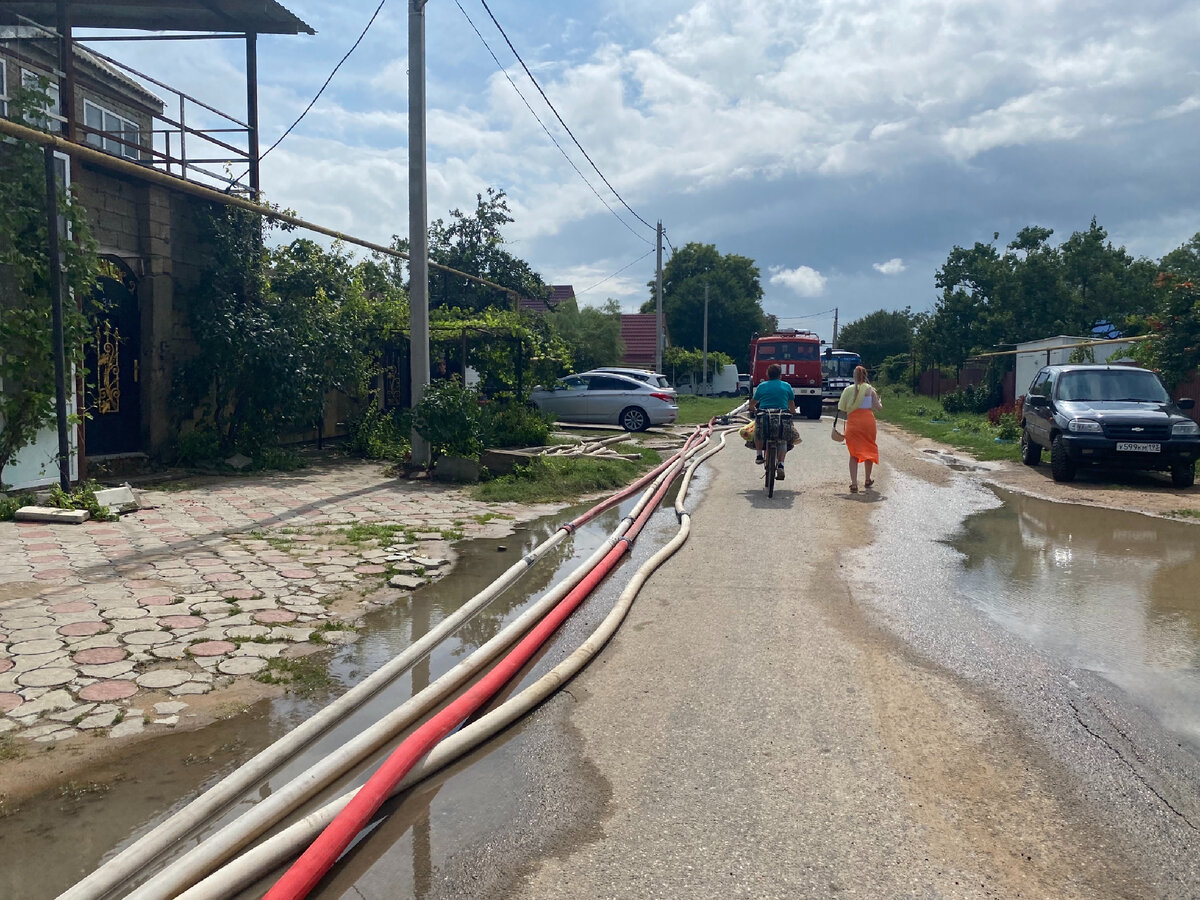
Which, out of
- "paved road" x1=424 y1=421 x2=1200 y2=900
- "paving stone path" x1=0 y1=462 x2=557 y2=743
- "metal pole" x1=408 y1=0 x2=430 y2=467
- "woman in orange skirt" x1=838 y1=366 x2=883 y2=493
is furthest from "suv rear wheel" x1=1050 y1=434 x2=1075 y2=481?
"metal pole" x1=408 y1=0 x2=430 y2=467

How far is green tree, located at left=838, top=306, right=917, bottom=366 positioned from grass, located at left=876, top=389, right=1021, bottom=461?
1813 inches

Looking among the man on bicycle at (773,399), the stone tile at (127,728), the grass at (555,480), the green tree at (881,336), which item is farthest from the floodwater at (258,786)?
the green tree at (881,336)

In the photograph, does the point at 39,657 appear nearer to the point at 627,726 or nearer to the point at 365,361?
the point at 627,726

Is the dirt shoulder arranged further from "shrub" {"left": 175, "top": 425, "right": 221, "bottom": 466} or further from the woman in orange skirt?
"shrub" {"left": 175, "top": 425, "right": 221, "bottom": 466}

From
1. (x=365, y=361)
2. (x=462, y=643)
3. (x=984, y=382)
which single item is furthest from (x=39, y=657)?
(x=984, y=382)

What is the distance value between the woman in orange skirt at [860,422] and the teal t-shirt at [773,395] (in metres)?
0.71

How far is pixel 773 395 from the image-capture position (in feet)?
37.2

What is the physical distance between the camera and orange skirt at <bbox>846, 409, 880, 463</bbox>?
1129 centimetres

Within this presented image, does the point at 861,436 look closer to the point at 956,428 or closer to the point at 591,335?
the point at 956,428

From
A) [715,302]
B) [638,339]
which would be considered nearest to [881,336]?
[715,302]

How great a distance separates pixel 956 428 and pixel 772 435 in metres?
13.3

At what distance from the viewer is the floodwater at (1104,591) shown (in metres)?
4.57

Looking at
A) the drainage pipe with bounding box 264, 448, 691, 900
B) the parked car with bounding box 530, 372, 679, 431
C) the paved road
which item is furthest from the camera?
the parked car with bounding box 530, 372, 679, 431

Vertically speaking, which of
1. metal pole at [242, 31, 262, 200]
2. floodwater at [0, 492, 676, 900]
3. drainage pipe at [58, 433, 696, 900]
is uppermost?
metal pole at [242, 31, 262, 200]
